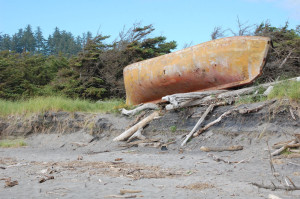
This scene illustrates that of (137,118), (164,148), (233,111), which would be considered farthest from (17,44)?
(233,111)

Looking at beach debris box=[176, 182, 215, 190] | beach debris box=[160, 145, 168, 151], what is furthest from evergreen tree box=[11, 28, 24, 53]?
beach debris box=[176, 182, 215, 190]

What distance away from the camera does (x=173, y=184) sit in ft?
12.3

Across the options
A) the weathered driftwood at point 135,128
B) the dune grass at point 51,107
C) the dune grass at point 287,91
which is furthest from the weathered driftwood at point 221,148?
the dune grass at point 51,107

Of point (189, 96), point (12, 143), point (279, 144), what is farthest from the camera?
point (12, 143)

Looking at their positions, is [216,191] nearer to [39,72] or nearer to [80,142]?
[80,142]

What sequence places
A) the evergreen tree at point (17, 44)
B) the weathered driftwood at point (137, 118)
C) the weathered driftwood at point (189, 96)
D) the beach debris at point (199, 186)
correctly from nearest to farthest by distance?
the beach debris at point (199, 186), the weathered driftwood at point (189, 96), the weathered driftwood at point (137, 118), the evergreen tree at point (17, 44)

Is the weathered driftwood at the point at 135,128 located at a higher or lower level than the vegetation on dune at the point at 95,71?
lower

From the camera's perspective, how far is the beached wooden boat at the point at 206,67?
6953 millimetres

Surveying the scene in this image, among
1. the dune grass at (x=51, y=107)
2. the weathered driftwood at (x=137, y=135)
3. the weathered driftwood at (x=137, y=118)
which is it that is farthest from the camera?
the dune grass at (x=51, y=107)

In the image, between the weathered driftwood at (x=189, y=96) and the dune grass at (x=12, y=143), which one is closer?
the weathered driftwood at (x=189, y=96)

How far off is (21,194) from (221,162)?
3.12m

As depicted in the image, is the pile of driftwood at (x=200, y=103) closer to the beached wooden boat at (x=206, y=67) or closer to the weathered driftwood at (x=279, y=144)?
the beached wooden boat at (x=206, y=67)

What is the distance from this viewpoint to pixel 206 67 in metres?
7.41

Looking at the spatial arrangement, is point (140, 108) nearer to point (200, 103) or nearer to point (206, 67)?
point (200, 103)
